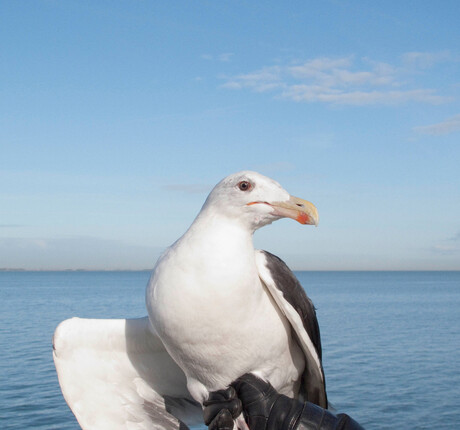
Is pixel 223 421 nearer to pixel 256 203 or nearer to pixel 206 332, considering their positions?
pixel 206 332

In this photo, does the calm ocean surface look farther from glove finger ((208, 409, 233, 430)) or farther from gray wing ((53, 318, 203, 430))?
glove finger ((208, 409, 233, 430))

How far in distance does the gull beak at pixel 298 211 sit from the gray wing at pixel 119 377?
180 cm

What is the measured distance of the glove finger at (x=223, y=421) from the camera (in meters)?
4.50

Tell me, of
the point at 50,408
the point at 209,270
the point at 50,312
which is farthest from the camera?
the point at 50,312

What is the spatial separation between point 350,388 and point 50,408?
1043 centimetres

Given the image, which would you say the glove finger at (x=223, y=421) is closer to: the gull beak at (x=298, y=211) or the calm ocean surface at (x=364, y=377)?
the gull beak at (x=298, y=211)

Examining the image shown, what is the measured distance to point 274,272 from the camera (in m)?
4.75

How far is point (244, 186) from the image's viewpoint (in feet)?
14.5

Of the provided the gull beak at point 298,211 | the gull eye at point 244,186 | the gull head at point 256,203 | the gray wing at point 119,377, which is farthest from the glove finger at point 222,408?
the gull eye at point 244,186

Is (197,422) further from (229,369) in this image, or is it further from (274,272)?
(274,272)

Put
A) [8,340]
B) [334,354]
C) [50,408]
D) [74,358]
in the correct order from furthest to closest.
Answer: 1. [8,340]
2. [334,354]
3. [50,408]
4. [74,358]

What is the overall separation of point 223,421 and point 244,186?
6.11 ft

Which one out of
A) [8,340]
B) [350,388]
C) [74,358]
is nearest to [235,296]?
[74,358]

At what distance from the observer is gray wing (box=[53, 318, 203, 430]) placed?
17.1 ft
